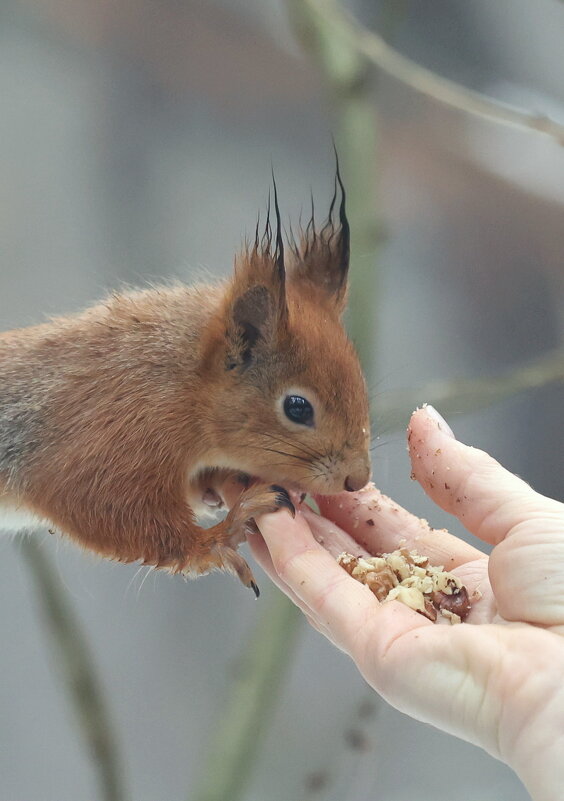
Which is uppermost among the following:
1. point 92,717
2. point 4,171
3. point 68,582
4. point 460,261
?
point 460,261

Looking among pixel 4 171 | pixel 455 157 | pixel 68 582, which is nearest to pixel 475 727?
pixel 68 582

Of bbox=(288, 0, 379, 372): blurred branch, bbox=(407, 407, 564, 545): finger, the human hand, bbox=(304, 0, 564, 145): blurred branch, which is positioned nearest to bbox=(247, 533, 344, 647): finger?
the human hand

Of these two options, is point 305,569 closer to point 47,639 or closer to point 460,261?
point 47,639

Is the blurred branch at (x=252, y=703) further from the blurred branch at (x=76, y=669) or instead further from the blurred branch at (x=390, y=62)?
the blurred branch at (x=390, y=62)

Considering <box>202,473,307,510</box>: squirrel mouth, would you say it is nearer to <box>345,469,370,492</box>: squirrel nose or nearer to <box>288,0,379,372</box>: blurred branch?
<box>345,469,370,492</box>: squirrel nose

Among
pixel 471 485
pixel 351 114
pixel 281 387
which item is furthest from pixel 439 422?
pixel 351 114

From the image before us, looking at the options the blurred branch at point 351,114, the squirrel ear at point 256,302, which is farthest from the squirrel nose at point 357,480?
the blurred branch at point 351,114
